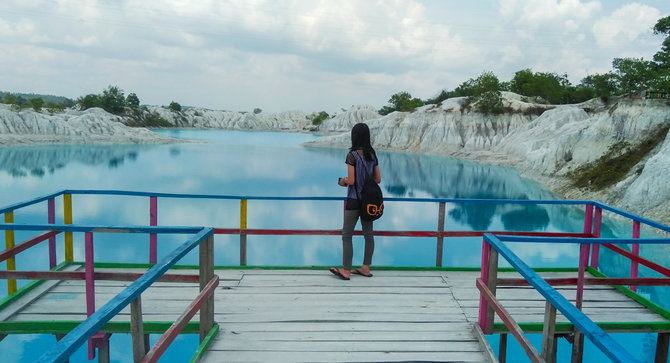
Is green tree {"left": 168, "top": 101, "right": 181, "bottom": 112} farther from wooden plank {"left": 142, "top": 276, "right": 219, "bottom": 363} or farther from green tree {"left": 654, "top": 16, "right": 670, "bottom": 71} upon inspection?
wooden plank {"left": 142, "top": 276, "right": 219, "bottom": 363}

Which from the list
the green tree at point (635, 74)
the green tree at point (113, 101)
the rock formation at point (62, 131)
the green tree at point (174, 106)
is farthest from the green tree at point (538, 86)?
the green tree at point (174, 106)

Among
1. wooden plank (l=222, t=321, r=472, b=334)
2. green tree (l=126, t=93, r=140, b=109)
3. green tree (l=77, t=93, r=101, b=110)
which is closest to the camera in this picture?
wooden plank (l=222, t=321, r=472, b=334)

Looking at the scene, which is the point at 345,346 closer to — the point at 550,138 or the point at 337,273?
the point at 337,273

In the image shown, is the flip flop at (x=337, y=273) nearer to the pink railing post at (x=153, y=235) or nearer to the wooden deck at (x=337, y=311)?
the wooden deck at (x=337, y=311)

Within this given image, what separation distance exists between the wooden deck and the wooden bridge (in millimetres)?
13

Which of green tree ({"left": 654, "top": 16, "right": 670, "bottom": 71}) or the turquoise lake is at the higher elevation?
green tree ({"left": 654, "top": 16, "right": 670, "bottom": 71})

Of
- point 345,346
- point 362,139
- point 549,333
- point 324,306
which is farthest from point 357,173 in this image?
point 549,333

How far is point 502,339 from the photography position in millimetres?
5828

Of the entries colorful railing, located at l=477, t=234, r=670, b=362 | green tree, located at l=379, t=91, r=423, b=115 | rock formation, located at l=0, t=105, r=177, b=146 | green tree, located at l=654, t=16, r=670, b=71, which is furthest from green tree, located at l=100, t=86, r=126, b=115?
colorful railing, located at l=477, t=234, r=670, b=362

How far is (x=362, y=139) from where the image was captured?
18.5 feet

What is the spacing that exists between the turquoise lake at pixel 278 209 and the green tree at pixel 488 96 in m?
10.1

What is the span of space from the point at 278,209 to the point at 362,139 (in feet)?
71.4

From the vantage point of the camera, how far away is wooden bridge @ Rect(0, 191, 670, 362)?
4.13 m

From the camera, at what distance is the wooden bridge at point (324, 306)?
163 inches
